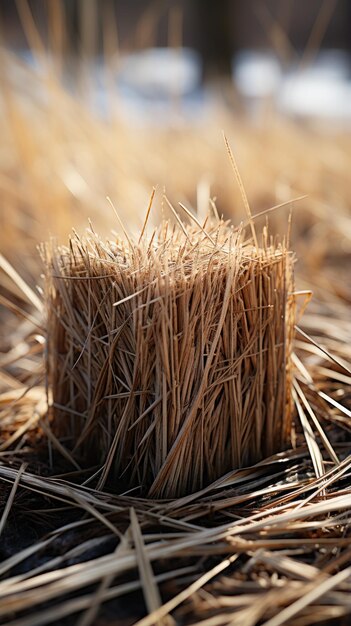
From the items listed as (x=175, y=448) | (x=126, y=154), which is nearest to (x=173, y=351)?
(x=175, y=448)

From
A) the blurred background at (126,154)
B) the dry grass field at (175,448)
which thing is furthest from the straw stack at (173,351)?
the blurred background at (126,154)

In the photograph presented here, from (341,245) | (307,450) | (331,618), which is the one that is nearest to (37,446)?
(307,450)

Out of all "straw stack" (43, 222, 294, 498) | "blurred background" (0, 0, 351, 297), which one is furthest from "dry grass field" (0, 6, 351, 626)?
"blurred background" (0, 0, 351, 297)

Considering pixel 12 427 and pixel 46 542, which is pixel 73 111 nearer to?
pixel 12 427

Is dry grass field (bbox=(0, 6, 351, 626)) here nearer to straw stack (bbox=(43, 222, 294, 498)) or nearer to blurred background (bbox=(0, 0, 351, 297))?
straw stack (bbox=(43, 222, 294, 498))

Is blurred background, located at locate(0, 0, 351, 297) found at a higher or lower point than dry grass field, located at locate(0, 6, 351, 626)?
higher

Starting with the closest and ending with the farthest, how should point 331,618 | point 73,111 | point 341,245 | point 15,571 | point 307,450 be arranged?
point 331,618 < point 15,571 < point 307,450 < point 73,111 < point 341,245

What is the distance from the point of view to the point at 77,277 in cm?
96

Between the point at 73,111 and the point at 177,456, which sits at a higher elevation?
the point at 73,111

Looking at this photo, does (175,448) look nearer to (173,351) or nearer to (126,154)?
(173,351)

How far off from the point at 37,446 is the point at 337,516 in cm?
52

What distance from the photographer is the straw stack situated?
917 mm

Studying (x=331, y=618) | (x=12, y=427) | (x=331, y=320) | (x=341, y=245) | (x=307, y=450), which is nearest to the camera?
(x=331, y=618)

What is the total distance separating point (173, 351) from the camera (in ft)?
A: 3.00
